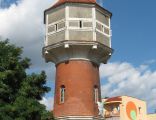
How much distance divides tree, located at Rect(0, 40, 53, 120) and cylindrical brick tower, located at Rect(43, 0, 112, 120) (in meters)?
6.34

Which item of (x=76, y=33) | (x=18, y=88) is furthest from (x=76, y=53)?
(x=18, y=88)

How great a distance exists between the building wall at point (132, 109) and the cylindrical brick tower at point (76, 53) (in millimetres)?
22238

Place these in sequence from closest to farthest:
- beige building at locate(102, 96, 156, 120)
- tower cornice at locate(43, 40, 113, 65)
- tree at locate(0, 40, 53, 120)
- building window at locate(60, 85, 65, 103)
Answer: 1. tree at locate(0, 40, 53, 120)
2. tower cornice at locate(43, 40, 113, 65)
3. building window at locate(60, 85, 65, 103)
4. beige building at locate(102, 96, 156, 120)

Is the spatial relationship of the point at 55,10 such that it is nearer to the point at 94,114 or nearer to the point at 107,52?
the point at 107,52

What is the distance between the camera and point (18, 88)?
88.4 ft

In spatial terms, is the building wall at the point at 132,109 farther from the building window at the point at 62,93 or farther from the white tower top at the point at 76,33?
the building window at the point at 62,93

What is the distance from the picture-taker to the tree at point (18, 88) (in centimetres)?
2530

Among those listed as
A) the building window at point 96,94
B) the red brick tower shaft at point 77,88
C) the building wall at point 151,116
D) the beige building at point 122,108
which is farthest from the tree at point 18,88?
the building wall at point 151,116

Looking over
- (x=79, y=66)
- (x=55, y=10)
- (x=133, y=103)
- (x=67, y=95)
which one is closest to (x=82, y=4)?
(x=55, y=10)

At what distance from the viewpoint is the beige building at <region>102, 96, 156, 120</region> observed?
2229 inches

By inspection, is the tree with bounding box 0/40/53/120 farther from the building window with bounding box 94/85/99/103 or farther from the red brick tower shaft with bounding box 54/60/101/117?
the building window with bounding box 94/85/99/103

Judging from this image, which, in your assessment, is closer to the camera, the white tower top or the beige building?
the white tower top

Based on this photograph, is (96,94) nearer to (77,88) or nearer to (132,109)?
(77,88)

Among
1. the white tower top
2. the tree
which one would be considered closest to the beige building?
the white tower top
